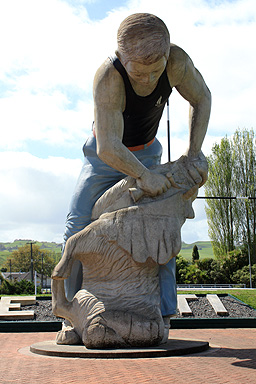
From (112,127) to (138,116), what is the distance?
0.50 meters

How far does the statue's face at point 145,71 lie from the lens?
4.76 metres

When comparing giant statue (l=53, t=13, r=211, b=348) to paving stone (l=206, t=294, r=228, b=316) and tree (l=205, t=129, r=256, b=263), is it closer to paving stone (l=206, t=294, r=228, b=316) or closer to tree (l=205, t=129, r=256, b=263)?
paving stone (l=206, t=294, r=228, b=316)

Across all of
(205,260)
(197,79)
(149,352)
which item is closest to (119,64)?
(197,79)

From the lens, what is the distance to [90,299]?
15.9 feet

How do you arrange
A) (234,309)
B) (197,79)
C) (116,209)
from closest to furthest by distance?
(116,209) < (197,79) < (234,309)

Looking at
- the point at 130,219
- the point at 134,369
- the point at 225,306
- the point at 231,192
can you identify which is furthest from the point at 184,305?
the point at 231,192

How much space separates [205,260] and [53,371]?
30.0 meters

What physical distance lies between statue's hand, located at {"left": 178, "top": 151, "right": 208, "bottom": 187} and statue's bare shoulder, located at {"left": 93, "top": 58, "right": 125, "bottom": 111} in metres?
1.00

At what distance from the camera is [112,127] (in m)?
5.01

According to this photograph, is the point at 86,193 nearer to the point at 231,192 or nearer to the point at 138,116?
the point at 138,116

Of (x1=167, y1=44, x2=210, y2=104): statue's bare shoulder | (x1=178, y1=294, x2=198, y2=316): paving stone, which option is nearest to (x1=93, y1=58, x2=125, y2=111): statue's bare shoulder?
(x1=167, y1=44, x2=210, y2=104): statue's bare shoulder

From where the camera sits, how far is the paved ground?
3.29m

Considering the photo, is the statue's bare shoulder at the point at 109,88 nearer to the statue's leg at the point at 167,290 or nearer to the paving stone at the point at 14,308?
the statue's leg at the point at 167,290

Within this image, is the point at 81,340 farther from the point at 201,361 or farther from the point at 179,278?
the point at 179,278
